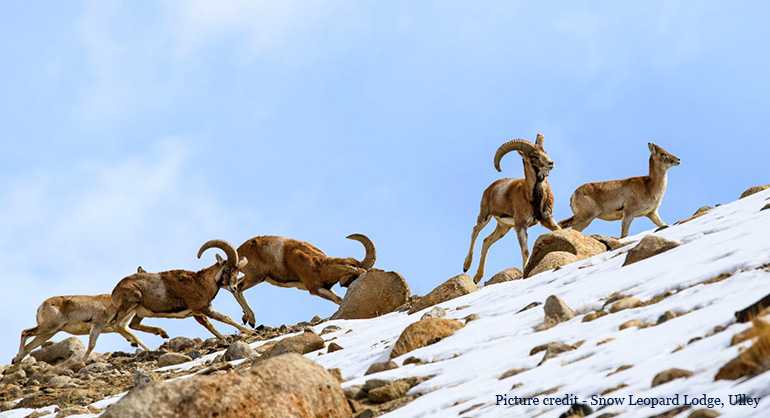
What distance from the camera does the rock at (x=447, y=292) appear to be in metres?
16.0

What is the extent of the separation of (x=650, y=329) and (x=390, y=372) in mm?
2507

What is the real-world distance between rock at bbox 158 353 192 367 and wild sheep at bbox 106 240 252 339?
2.52m

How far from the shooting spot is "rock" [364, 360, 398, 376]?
10.0 meters

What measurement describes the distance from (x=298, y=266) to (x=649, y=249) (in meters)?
11.0

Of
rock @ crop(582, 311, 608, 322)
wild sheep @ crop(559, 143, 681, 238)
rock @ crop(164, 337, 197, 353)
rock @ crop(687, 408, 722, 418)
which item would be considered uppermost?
wild sheep @ crop(559, 143, 681, 238)

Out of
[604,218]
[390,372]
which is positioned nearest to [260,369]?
[390,372]

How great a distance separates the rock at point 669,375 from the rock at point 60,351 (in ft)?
50.8

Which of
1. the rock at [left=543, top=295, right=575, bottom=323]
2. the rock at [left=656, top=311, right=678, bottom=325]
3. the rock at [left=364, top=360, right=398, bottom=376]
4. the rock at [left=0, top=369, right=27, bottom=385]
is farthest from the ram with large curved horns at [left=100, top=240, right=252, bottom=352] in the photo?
the rock at [left=656, top=311, right=678, bottom=325]

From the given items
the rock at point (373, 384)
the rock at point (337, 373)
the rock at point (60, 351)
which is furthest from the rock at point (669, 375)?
the rock at point (60, 351)

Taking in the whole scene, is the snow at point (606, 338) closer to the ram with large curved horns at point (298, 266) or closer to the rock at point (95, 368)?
the rock at point (95, 368)

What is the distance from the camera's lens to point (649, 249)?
12500 millimetres

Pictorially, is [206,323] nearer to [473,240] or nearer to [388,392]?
[473,240]

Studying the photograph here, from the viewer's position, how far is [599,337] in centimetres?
855

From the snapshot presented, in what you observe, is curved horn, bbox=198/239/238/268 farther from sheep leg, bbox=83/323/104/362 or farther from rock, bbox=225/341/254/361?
rock, bbox=225/341/254/361
